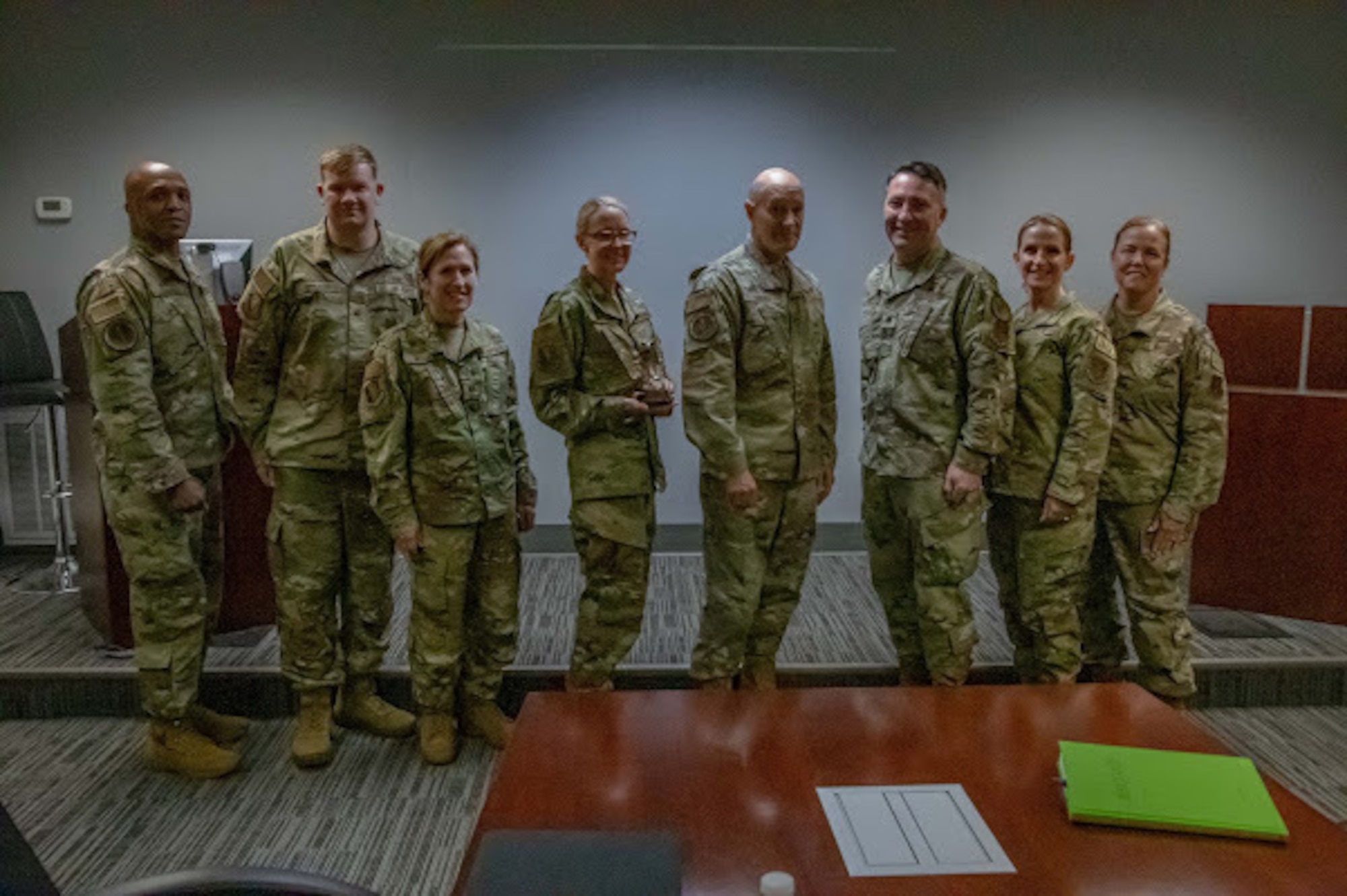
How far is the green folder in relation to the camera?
4.66 feet

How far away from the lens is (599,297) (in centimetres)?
279

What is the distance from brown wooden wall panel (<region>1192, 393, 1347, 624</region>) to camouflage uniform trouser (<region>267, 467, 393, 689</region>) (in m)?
2.90

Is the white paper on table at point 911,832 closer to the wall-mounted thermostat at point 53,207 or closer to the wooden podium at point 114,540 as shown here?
the wooden podium at point 114,540

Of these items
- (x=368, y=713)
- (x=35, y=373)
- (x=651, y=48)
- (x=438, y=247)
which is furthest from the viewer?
(x=651, y=48)

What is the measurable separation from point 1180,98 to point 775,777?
13.6 feet

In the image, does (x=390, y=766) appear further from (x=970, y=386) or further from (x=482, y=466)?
(x=970, y=386)

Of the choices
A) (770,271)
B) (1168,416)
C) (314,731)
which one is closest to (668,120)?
(770,271)

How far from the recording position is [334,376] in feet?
9.27

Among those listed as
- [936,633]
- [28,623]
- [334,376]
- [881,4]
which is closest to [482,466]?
[334,376]

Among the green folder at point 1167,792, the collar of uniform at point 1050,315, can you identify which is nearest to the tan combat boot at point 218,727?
the green folder at point 1167,792

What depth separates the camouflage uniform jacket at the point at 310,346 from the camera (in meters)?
2.80

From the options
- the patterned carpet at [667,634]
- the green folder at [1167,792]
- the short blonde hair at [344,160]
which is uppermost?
the short blonde hair at [344,160]

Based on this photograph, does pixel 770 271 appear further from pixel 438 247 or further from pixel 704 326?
pixel 438 247

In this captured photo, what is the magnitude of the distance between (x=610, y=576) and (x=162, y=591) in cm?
116
